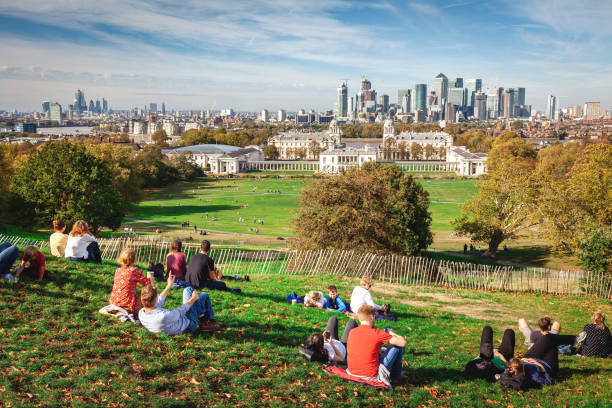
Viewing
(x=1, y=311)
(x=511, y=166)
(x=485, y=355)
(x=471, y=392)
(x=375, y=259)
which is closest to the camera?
(x=471, y=392)

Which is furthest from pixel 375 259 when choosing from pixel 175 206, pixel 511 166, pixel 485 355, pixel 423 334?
pixel 175 206

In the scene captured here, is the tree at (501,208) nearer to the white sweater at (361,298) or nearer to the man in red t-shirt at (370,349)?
the white sweater at (361,298)

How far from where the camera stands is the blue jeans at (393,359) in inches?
291

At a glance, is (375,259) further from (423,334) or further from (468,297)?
(423,334)

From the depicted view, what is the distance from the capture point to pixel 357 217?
2455cm

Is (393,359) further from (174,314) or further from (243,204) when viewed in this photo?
(243,204)

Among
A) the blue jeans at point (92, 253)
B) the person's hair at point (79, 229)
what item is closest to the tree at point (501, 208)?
the blue jeans at point (92, 253)

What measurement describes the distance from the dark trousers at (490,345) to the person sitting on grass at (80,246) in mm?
9379

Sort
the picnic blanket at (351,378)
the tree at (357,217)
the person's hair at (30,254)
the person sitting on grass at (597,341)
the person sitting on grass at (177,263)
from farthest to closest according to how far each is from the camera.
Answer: the tree at (357,217), the person sitting on grass at (177,263), the person's hair at (30,254), the person sitting on grass at (597,341), the picnic blanket at (351,378)

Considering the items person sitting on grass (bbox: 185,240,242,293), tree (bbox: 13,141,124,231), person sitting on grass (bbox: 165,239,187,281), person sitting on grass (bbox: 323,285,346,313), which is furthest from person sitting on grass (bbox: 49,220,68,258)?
tree (bbox: 13,141,124,231)

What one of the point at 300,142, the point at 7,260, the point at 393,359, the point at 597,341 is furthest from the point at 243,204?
the point at 300,142

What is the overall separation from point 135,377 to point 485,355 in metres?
5.55

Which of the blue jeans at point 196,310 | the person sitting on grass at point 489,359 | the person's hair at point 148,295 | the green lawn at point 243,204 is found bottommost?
the green lawn at point 243,204

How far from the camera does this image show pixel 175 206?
65.1 meters
